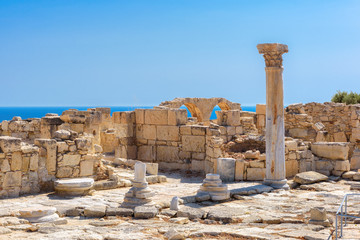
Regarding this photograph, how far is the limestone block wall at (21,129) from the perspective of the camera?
17562 millimetres

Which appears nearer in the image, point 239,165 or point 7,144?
point 7,144

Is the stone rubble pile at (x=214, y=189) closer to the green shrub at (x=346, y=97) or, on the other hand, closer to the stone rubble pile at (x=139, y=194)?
the stone rubble pile at (x=139, y=194)

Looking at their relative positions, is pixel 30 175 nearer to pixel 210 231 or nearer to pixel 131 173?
pixel 131 173

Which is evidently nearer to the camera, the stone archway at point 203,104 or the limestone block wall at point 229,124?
the limestone block wall at point 229,124

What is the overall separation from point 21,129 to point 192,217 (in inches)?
419

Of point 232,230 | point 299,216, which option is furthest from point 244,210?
point 232,230

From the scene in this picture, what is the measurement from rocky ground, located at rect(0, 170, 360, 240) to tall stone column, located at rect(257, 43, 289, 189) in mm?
594

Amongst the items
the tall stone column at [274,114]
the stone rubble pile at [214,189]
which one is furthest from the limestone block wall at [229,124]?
the stone rubble pile at [214,189]

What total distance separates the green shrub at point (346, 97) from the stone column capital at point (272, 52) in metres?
15.2

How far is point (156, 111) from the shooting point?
15984mm

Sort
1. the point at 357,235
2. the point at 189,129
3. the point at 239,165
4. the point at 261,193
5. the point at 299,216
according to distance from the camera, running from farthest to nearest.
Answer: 1. the point at 189,129
2. the point at 239,165
3. the point at 261,193
4. the point at 299,216
5. the point at 357,235

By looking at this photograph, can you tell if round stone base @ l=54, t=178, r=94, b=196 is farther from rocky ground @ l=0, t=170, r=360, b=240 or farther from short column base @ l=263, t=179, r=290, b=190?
short column base @ l=263, t=179, r=290, b=190

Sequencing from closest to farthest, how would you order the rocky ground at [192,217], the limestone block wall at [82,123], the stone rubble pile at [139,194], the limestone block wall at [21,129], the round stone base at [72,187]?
the rocky ground at [192,217]
the stone rubble pile at [139,194]
the round stone base at [72,187]
the limestone block wall at [82,123]
the limestone block wall at [21,129]

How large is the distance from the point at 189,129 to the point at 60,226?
7756 mm
